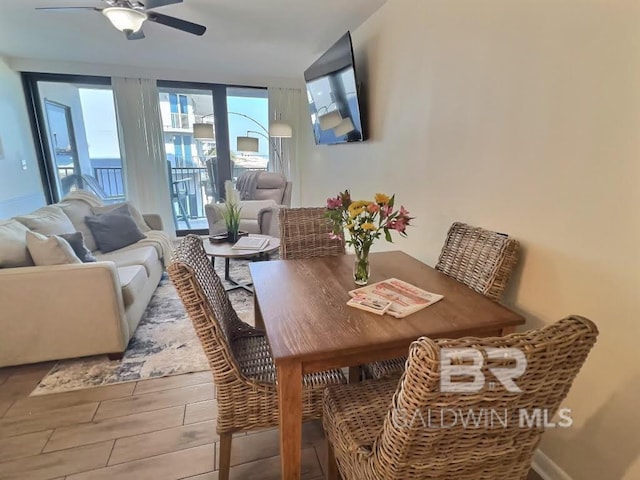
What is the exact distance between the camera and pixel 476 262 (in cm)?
154

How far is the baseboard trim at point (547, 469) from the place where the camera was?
1355 millimetres

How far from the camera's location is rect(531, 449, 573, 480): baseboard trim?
1.36 metres

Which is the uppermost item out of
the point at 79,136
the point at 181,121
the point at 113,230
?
the point at 181,121

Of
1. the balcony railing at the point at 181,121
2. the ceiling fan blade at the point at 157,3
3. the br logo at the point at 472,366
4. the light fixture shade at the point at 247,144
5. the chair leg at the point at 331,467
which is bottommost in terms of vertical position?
the chair leg at the point at 331,467

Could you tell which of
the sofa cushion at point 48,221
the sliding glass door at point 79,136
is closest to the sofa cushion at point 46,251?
the sofa cushion at point 48,221

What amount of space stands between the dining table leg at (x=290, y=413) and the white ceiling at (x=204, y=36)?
2.69 meters

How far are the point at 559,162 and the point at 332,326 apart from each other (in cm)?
108

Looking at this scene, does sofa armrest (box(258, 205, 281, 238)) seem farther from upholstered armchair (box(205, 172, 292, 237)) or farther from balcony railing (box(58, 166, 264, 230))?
balcony railing (box(58, 166, 264, 230))

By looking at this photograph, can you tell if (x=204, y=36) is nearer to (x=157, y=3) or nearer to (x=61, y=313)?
(x=157, y=3)

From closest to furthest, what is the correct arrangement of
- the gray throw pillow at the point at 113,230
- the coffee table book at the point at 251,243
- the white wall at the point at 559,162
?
the white wall at the point at 559,162 < the coffee table book at the point at 251,243 < the gray throw pillow at the point at 113,230

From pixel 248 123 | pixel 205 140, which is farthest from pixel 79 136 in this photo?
pixel 248 123

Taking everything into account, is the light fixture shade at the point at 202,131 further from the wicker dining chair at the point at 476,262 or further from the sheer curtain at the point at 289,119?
the wicker dining chair at the point at 476,262

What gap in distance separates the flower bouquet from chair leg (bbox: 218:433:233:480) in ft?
2.54

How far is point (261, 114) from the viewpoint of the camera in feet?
17.8
